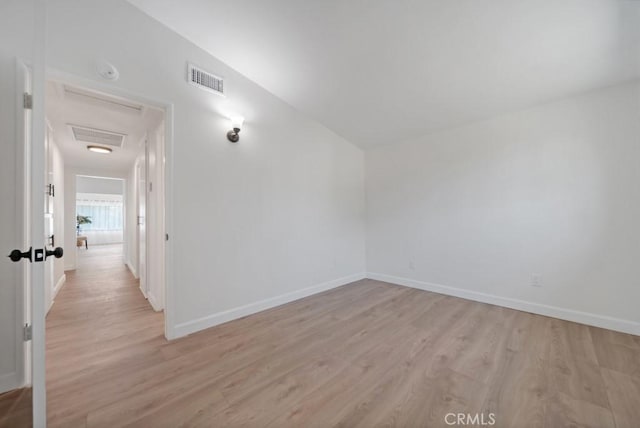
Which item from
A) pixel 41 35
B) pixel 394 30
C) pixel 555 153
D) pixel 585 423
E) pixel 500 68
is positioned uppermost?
pixel 394 30

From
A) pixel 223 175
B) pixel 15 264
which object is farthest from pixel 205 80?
pixel 15 264

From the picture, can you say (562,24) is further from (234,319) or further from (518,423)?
(234,319)

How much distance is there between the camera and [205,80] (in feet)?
8.16

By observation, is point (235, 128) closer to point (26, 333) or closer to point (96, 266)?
point (26, 333)

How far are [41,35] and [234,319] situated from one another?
2494 mm

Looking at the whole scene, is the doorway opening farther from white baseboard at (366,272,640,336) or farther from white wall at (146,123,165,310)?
white baseboard at (366,272,640,336)

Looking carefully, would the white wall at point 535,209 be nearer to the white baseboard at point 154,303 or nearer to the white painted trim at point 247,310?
the white painted trim at point 247,310

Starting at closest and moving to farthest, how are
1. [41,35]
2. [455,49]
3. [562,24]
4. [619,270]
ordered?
1. [41,35]
2. [562,24]
3. [455,49]
4. [619,270]

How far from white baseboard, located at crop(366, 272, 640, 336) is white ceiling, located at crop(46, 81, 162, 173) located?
4.15m

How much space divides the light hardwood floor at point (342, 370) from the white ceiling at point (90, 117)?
2.32 meters

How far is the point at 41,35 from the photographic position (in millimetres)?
1202

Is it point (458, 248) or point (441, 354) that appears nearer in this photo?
point (441, 354)

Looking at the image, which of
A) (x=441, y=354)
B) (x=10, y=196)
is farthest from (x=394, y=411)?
(x=10, y=196)

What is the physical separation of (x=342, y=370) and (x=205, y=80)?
2.89m
